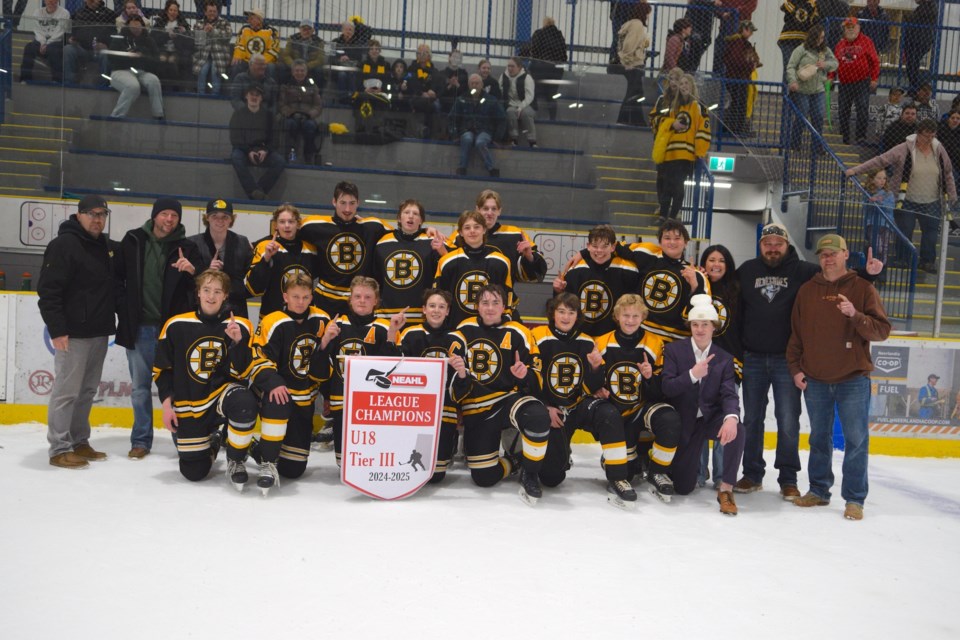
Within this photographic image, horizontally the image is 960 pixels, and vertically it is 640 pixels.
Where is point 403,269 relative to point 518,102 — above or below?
below

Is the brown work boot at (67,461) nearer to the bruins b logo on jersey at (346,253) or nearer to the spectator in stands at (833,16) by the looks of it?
the bruins b logo on jersey at (346,253)

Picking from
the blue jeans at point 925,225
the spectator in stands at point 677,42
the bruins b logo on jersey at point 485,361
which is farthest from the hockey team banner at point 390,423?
the spectator in stands at point 677,42

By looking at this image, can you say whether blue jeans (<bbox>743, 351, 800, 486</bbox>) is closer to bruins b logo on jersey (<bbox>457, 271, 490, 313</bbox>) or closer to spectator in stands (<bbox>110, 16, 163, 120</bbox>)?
bruins b logo on jersey (<bbox>457, 271, 490, 313</bbox>)

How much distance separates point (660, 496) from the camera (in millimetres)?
4695

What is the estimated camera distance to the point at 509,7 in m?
11.8

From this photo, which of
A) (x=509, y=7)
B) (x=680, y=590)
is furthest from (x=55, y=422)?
(x=509, y=7)

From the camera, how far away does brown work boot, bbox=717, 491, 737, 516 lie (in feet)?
14.8

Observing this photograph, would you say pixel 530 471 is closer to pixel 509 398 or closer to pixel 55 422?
pixel 509 398

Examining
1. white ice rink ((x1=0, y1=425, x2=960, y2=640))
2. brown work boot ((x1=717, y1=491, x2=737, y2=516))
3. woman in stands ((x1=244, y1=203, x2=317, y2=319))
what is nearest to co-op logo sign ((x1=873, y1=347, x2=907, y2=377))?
white ice rink ((x1=0, y1=425, x2=960, y2=640))

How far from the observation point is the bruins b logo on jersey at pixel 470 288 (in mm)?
5035

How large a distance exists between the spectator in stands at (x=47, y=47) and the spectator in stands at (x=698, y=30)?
662 centimetres

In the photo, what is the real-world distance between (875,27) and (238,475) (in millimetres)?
10391

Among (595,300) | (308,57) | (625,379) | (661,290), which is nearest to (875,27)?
(308,57)

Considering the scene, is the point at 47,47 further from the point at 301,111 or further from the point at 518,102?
the point at 518,102
